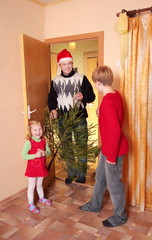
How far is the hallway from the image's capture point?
6.76 ft

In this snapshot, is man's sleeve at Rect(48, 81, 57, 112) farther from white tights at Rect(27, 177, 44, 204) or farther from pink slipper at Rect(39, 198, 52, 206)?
pink slipper at Rect(39, 198, 52, 206)

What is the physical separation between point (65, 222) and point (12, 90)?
156 cm

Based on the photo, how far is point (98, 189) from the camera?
A: 7.67ft

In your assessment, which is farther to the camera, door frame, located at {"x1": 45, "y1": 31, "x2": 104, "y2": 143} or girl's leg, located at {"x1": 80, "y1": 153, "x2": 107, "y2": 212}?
door frame, located at {"x1": 45, "y1": 31, "x2": 104, "y2": 143}

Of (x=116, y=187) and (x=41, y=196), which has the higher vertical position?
(x=116, y=187)

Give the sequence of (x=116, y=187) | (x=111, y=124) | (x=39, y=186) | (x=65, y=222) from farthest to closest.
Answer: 1. (x=39, y=186)
2. (x=65, y=222)
3. (x=116, y=187)
4. (x=111, y=124)

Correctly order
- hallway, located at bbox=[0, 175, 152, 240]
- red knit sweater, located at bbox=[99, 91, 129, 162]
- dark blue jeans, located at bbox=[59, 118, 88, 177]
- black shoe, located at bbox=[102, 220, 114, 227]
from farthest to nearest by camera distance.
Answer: dark blue jeans, located at bbox=[59, 118, 88, 177] < black shoe, located at bbox=[102, 220, 114, 227] < hallway, located at bbox=[0, 175, 152, 240] < red knit sweater, located at bbox=[99, 91, 129, 162]

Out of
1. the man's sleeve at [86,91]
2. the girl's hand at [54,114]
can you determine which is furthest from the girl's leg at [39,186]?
the man's sleeve at [86,91]

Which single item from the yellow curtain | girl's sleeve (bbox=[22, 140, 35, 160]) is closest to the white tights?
girl's sleeve (bbox=[22, 140, 35, 160])

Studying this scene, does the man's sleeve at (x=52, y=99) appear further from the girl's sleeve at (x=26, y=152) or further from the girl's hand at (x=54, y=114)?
the girl's sleeve at (x=26, y=152)

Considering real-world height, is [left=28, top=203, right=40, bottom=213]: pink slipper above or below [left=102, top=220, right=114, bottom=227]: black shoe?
above

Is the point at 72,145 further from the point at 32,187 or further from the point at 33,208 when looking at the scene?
the point at 33,208

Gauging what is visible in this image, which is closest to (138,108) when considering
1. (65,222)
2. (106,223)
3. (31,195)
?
(106,223)

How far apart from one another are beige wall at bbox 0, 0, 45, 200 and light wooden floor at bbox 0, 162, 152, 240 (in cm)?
30
